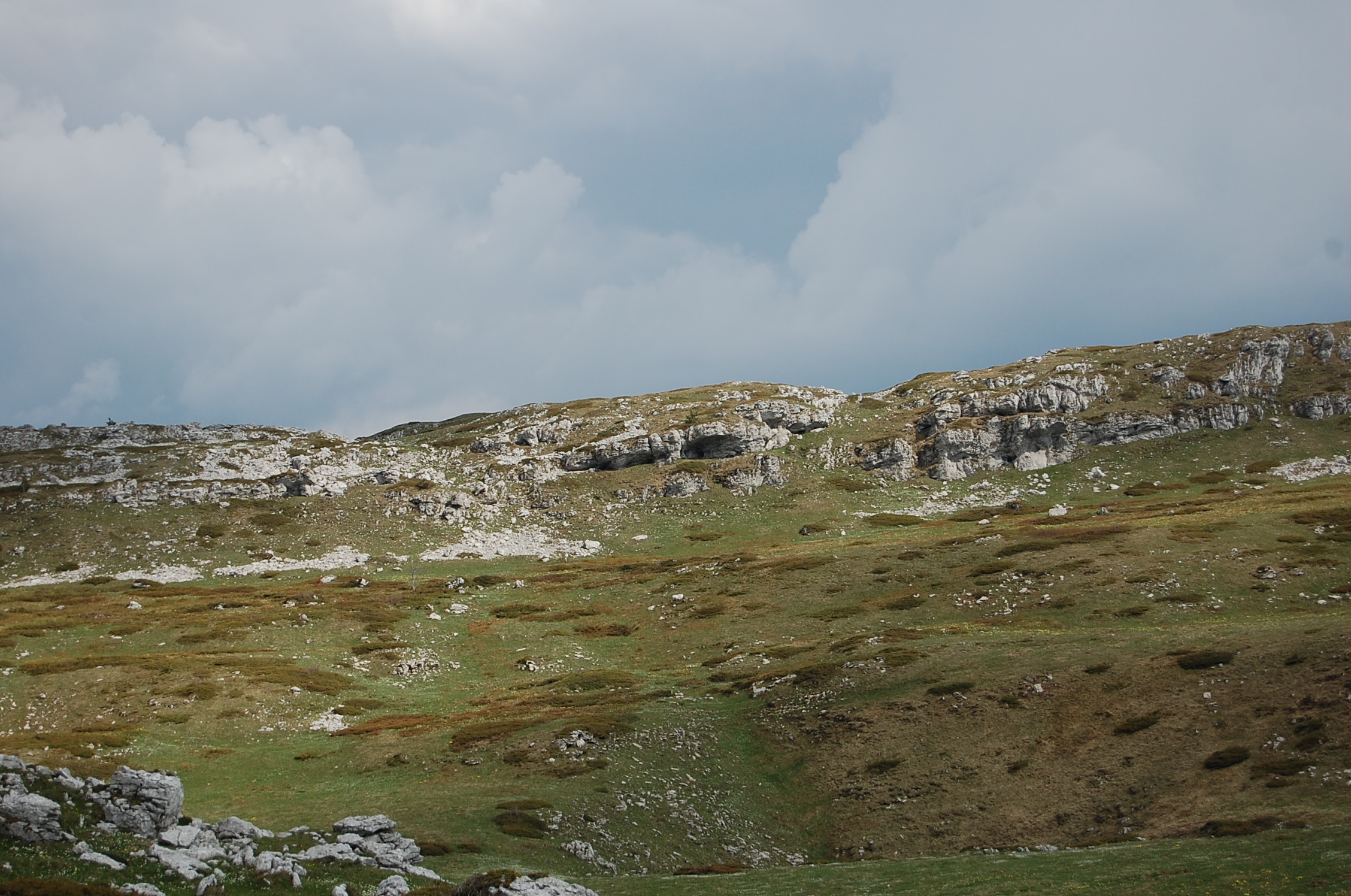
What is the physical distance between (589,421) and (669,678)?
11446cm

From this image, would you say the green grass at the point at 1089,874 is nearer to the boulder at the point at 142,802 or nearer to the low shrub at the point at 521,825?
the low shrub at the point at 521,825

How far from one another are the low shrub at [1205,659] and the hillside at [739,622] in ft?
0.62

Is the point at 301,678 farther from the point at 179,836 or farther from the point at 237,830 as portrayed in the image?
the point at 179,836

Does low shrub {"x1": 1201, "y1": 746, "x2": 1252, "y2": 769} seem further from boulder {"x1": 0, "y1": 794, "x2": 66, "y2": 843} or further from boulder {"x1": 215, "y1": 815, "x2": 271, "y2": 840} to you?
boulder {"x1": 0, "y1": 794, "x2": 66, "y2": 843}

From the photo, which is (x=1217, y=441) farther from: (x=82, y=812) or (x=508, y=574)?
(x=82, y=812)

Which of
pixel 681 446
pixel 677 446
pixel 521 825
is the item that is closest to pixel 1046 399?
pixel 681 446

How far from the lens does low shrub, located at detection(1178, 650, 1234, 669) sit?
41.7m

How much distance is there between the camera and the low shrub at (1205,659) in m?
41.7

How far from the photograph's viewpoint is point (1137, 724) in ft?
128

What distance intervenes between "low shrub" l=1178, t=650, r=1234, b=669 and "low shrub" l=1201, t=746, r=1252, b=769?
781cm

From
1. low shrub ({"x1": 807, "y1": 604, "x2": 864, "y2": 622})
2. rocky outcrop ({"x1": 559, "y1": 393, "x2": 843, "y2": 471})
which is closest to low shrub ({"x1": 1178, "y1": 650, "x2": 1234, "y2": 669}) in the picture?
low shrub ({"x1": 807, "y1": 604, "x2": 864, "y2": 622})

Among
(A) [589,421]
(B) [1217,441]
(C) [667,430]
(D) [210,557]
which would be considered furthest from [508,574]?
(B) [1217,441]

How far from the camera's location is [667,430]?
15738cm

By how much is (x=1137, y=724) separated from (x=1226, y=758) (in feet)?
15.6
